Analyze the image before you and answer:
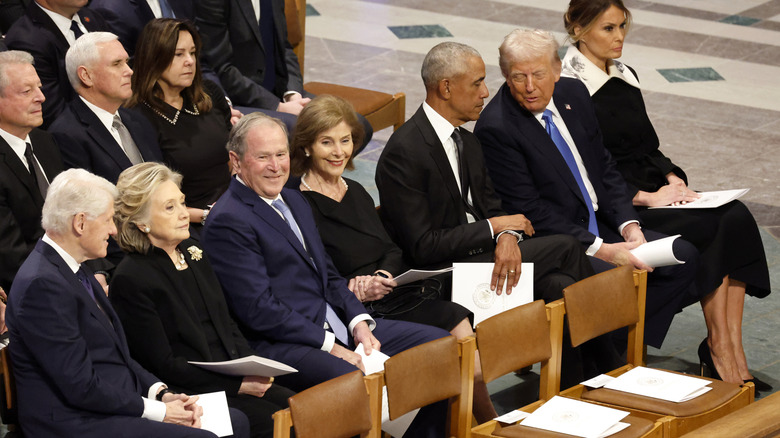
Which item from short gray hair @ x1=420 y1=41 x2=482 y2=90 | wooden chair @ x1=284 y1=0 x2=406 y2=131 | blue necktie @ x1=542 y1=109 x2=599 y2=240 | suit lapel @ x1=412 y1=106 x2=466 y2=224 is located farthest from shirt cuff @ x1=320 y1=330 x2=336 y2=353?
wooden chair @ x1=284 y1=0 x2=406 y2=131

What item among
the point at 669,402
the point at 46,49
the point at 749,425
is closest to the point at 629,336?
the point at 669,402

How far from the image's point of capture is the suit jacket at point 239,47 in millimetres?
5473

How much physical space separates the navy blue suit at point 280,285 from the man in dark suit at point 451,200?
17.7 inches

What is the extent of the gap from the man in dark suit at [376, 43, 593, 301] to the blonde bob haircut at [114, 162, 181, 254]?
3.63 ft

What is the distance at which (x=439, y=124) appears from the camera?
4.40 meters

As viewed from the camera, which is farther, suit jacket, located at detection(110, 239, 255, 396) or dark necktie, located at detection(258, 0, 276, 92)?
dark necktie, located at detection(258, 0, 276, 92)

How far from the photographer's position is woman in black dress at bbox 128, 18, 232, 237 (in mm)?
4461

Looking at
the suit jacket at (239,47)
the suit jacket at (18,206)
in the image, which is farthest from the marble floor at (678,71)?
the suit jacket at (18,206)

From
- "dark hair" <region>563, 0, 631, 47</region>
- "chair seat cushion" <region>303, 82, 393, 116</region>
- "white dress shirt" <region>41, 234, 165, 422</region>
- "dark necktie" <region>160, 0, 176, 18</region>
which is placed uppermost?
"dark hair" <region>563, 0, 631, 47</region>

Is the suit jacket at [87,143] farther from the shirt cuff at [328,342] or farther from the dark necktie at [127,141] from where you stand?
the shirt cuff at [328,342]

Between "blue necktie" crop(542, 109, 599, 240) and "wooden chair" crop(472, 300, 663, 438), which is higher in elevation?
"blue necktie" crop(542, 109, 599, 240)

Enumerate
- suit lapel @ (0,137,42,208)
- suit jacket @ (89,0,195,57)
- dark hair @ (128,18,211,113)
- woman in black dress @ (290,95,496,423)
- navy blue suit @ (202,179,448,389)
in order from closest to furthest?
navy blue suit @ (202,179,448,389)
suit lapel @ (0,137,42,208)
woman in black dress @ (290,95,496,423)
dark hair @ (128,18,211,113)
suit jacket @ (89,0,195,57)

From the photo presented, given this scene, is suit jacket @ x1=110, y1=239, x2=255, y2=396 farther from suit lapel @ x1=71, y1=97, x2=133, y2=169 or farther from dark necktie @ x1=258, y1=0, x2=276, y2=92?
dark necktie @ x1=258, y1=0, x2=276, y2=92

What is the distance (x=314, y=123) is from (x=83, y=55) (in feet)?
2.95
